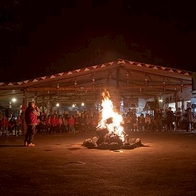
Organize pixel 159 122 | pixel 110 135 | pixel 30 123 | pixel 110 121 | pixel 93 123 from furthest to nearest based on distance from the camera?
pixel 93 123, pixel 159 122, pixel 110 121, pixel 30 123, pixel 110 135

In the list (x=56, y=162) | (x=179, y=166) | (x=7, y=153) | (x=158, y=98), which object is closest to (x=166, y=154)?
(x=179, y=166)

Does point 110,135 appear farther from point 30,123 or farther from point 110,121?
point 30,123

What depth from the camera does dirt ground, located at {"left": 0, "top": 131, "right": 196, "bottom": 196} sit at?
604 cm

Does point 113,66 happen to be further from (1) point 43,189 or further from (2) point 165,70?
(1) point 43,189

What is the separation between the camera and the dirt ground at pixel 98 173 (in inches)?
238

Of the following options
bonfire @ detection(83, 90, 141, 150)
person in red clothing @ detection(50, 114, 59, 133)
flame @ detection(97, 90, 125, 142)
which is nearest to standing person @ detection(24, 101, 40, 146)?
bonfire @ detection(83, 90, 141, 150)

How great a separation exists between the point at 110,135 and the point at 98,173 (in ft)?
18.4

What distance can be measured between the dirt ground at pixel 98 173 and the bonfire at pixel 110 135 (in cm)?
139

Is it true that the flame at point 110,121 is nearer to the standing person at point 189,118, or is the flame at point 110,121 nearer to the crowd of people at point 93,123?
the crowd of people at point 93,123

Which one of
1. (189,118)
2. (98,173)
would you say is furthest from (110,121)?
(189,118)

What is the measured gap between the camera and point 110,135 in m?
13.2

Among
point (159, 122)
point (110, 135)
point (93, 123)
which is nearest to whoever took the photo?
point (110, 135)

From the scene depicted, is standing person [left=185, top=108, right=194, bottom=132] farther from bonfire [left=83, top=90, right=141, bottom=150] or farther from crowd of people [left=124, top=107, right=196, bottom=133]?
bonfire [left=83, top=90, right=141, bottom=150]

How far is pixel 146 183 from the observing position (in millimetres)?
6551
